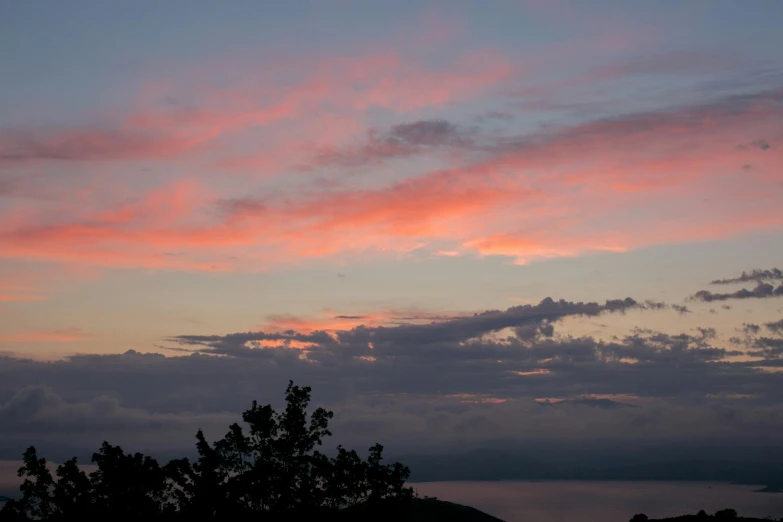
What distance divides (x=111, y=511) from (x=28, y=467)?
15.7m

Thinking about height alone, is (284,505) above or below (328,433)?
below

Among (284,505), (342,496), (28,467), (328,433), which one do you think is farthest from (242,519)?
(28,467)

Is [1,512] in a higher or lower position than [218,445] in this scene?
lower

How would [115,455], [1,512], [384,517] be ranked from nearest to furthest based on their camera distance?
[1,512], [115,455], [384,517]

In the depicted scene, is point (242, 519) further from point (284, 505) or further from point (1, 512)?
point (1, 512)

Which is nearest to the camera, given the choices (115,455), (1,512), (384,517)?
(1,512)

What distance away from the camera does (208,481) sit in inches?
3752

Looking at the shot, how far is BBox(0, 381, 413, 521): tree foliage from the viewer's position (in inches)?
3750

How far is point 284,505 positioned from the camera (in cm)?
10075

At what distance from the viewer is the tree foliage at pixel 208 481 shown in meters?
95.2

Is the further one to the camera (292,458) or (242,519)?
(292,458)

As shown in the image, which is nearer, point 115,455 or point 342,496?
point 115,455

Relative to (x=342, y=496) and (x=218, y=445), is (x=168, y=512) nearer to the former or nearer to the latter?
(x=218, y=445)

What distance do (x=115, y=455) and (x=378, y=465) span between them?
37480mm
